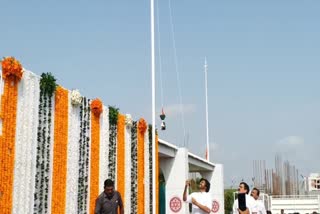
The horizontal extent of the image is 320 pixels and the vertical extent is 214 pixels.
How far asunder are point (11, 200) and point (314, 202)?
24.8m

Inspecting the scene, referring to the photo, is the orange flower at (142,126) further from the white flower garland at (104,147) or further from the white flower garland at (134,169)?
the white flower garland at (104,147)

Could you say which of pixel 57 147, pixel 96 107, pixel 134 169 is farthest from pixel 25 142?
pixel 134 169

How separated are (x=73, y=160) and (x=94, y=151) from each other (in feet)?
3.39

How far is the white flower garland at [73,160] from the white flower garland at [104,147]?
45.8 inches

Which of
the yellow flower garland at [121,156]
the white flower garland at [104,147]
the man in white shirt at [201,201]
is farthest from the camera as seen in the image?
the yellow flower garland at [121,156]

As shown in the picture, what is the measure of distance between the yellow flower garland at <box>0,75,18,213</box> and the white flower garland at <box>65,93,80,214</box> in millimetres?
2075

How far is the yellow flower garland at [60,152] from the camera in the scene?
33.9 ft

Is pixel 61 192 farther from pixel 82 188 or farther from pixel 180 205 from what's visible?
pixel 180 205

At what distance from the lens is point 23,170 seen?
30.2 feet

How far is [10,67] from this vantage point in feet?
29.3

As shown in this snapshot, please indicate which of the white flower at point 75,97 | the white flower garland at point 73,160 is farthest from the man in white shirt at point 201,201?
the white flower at point 75,97

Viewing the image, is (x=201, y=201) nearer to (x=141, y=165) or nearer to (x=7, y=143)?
(x=7, y=143)

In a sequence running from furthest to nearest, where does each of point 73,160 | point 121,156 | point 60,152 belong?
point 121,156 → point 73,160 → point 60,152

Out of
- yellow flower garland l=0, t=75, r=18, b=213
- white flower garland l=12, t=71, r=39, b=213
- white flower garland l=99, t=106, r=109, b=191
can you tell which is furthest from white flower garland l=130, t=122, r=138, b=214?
yellow flower garland l=0, t=75, r=18, b=213
